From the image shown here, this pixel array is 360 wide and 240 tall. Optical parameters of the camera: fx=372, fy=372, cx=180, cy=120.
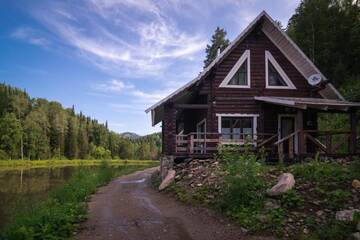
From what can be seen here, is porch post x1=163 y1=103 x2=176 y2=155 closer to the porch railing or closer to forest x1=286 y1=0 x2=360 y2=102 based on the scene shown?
the porch railing

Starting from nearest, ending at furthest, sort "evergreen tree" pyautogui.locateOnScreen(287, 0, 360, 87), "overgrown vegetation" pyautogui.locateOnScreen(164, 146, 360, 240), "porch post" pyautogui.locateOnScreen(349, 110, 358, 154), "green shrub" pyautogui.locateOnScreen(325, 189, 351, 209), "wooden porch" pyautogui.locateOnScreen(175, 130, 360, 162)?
"overgrown vegetation" pyautogui.locateOnScreen(164, 146, 360, 240) < "green shrub" pyautogui.locateOnScreen(325, 189, 351, 209) < "wooden porch" pyautogui.locateOnScreen(175, 130, 360, 162) < "porch post" pyautogui.locateOnScreen(349, 110, 358, 154) < "evergreen tree" pyautogui.locateOnScreen(287, 0, 360, 87)

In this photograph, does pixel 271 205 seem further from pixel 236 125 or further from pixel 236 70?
pixel 236 70

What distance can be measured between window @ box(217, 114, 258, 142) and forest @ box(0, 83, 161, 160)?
55975 mm

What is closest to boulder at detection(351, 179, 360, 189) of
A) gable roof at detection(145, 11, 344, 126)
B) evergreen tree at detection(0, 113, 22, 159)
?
gable roof at detection(145, 11, 344, 126)

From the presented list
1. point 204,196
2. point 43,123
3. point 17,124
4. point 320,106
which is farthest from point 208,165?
point 43,123

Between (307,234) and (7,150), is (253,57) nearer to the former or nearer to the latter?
(307,234)

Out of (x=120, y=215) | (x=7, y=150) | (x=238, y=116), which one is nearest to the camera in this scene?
(x=120, y=215)

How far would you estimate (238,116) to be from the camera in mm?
18766

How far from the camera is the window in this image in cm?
1869

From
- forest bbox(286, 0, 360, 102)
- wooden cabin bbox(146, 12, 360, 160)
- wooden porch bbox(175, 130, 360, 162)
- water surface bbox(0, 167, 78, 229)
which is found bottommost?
water surface bbox(0, 167, 78, 229)

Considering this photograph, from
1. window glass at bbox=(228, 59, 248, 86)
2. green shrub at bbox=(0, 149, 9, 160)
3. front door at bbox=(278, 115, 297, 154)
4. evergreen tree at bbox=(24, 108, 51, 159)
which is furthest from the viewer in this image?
evergreen tree at bbox=(24, 108, 51, 159)

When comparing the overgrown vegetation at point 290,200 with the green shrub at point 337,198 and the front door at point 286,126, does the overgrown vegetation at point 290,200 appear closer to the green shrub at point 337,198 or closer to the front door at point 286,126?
the green shrub at point 337,198

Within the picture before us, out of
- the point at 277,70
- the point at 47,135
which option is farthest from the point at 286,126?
the point at 47,135

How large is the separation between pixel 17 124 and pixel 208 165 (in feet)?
200
